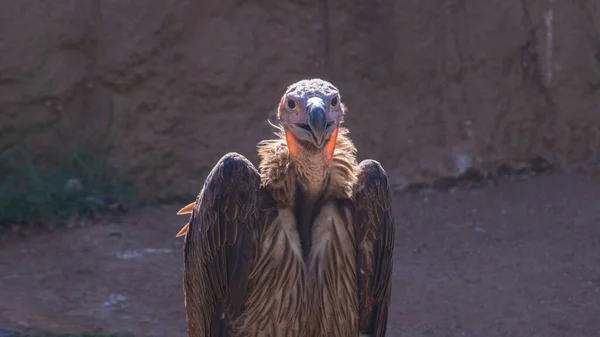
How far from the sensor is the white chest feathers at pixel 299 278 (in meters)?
4.68

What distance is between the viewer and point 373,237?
481cm

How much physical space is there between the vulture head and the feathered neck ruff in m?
0.08

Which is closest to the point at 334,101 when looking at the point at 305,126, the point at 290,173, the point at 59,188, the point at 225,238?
the point at 305,126

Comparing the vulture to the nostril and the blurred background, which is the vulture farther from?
the blurred background

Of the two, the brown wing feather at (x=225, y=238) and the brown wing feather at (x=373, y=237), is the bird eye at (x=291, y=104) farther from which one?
the brown wing feather at (x=373, y=237)

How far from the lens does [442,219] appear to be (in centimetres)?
882

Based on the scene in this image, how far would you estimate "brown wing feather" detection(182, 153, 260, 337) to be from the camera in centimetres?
459

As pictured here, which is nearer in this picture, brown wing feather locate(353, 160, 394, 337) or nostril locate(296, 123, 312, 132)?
nostril locate(296, 123, 312, 132)

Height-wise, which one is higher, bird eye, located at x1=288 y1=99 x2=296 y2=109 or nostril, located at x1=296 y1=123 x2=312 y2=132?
bird eye, located at x1=288 y1=99 x2=296 y2=109

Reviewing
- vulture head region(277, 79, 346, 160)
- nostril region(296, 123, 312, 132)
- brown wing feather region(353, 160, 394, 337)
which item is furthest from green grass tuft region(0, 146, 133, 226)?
nostril region(296, 123, 312, 132)

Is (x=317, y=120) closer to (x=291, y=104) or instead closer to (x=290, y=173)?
(x=291, y=104)

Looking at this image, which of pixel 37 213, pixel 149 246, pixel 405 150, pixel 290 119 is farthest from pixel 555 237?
pixel 290 119

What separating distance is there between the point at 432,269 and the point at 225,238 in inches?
136

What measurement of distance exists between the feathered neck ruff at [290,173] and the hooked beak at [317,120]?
276 millimetres
